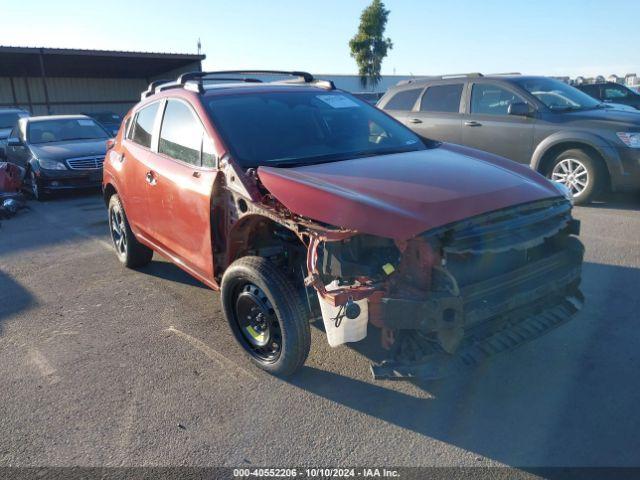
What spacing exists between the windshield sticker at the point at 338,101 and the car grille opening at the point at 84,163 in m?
7.01

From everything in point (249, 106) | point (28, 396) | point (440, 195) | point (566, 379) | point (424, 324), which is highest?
point (249, 106)

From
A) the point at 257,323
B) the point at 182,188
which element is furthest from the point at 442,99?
the point at 257,323

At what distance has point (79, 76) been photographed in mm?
27234

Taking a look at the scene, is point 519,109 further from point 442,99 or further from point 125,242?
point 125,242

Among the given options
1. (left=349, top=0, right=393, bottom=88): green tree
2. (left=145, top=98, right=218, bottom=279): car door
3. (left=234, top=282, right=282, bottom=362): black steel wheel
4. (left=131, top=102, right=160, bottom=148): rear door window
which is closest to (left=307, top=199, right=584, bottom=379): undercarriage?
(left=234, top=282, right=282, bottom=362): black steel wheel

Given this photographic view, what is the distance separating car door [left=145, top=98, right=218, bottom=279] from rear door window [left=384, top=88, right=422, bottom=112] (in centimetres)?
550

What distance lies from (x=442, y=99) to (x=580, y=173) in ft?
8.25

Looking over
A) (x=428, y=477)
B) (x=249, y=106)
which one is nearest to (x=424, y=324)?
(x=428, y=477)

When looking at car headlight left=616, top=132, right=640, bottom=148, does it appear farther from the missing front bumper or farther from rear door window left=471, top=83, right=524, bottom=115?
the missing front bumper

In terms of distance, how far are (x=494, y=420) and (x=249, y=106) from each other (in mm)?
2766

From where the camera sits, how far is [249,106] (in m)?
4.03

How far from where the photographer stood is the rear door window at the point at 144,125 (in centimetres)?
469

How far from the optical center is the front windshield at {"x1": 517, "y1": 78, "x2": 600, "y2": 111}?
763cm

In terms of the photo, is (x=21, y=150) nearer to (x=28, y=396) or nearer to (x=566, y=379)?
(x=28, y=396)
